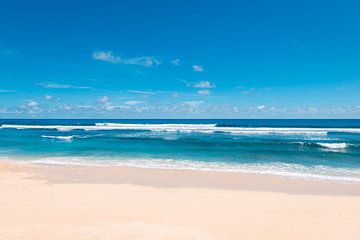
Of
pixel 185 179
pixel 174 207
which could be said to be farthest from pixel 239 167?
pixel 174 207

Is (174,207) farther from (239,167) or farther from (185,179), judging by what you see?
(239,167)

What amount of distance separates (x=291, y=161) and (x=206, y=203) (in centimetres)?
969

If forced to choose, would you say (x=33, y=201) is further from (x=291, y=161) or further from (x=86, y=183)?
(x=291, y=161)

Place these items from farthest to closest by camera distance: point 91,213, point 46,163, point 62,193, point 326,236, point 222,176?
point 46,163 < point 222,176 < point 62,193 < point 91,213 < point 326,236

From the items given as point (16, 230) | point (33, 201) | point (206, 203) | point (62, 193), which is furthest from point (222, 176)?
point (16, 230)

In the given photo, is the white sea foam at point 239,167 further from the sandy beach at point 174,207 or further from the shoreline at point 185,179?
the sandy beach at point 174,207

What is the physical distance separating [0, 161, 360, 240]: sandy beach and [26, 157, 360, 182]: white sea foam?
130 cm

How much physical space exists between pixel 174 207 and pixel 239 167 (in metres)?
7.50

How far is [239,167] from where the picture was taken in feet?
48.0

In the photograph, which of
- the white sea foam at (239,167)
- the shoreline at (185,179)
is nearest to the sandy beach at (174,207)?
the shoreline at (185,179)

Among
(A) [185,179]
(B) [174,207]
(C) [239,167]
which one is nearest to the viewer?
(B) [174,207]

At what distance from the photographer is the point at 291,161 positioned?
1628 centimetres

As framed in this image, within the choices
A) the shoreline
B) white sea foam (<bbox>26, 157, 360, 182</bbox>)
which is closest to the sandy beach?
the shoreline

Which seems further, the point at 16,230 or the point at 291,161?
the point at 291,161
